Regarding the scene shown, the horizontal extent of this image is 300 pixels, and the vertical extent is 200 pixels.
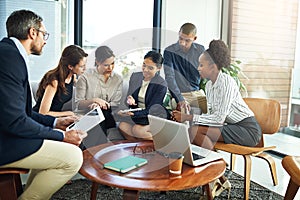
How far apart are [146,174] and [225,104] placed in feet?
3.15

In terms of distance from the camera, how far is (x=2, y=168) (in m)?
1.64

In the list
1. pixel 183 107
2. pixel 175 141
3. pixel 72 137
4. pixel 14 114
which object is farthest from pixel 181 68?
pixel 14 114

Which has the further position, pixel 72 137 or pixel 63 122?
pixel 63 122

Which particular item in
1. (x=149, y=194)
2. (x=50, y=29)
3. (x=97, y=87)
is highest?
(x=50, y=29)

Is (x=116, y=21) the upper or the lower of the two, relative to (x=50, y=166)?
upper

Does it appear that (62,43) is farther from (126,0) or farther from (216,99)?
(216,99)

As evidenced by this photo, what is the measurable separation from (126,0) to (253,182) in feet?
8.84

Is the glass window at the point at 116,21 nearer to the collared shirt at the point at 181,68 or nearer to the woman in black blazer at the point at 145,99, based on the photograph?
the collared shirt at the point at 181,68

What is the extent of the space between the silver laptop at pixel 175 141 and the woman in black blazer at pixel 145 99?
72cm

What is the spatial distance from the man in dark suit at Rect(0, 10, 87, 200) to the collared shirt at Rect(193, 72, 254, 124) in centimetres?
104

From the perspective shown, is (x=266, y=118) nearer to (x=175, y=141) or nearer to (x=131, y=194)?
(x=175, y=141)

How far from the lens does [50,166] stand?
1.74 m

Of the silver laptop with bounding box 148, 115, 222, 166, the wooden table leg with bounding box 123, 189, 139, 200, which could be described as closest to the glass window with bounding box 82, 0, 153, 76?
the silver laptop with bounding box 148, 115, 222, 166

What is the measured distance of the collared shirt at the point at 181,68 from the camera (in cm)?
324
